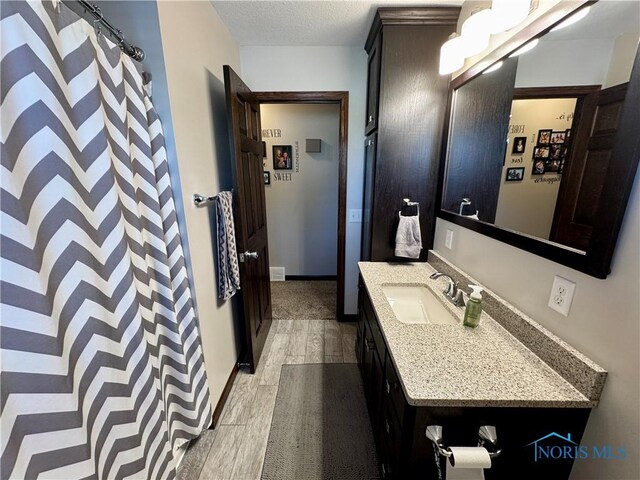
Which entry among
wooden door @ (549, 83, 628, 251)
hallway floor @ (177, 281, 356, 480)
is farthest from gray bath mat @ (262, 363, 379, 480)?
wooden door @ (549, 83, 628, 251)

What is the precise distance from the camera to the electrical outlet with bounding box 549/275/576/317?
0.82 meters

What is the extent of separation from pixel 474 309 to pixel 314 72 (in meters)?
2.06

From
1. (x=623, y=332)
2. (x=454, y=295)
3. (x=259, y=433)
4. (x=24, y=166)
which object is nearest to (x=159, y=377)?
(x=259, y=433)

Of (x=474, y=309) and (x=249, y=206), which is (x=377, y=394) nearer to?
(x=474, y=309)

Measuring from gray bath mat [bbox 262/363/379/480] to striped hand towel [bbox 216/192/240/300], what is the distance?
33.6 inches

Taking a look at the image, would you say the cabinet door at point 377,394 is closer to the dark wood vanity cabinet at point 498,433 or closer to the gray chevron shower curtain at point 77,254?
the dark wood vanity cabinet at point 498,433

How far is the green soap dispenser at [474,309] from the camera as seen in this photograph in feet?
3.48

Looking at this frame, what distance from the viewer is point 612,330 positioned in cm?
70

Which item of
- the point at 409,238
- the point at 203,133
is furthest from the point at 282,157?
the point at 409,238

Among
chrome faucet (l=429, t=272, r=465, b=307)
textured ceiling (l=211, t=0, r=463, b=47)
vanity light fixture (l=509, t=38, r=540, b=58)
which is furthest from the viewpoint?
textured ceiling (l=211, t=0, r=463, b=47)

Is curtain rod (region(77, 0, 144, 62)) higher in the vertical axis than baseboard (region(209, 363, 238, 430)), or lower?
higher

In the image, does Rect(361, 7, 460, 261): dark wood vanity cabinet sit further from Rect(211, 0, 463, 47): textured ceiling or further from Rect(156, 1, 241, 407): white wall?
Rect(156, 1, 241, 407): white wall

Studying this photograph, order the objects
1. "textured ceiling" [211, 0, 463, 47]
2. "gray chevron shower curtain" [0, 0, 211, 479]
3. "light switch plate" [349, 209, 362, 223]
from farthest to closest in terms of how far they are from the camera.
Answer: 1. "light switch plate" [349, 209, 362, 223]
2. "textured ceiling" [211, 0, 463, 47]
3. "gray chevron shower curtain" [0, 0, 211, 479]

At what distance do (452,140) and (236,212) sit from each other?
145 centimetres
